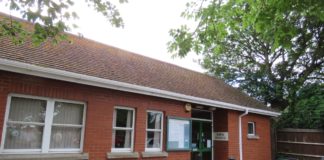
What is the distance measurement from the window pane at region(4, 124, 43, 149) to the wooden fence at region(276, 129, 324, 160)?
44.2ft

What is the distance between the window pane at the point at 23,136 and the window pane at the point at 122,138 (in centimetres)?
246

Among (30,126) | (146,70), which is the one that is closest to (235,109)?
(146,70)

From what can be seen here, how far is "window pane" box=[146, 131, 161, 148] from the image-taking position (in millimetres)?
10281

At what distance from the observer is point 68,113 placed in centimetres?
811

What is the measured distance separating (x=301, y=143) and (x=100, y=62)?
1202 centimetres

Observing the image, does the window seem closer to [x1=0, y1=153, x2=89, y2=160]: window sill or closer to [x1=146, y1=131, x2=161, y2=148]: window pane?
[x1=146, y1=131, x2=161, y2=148]: window pane

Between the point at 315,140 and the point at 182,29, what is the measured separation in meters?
11.9

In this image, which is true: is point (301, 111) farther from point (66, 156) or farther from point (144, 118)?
point (66, 156)

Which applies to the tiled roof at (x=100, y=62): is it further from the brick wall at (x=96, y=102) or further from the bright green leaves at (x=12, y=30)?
the bright green leaves at (x=12, y=30)

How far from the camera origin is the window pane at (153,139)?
10281mm

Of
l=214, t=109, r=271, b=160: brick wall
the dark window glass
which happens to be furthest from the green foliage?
the dark window glass

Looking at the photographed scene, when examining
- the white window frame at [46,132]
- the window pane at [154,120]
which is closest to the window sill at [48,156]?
the white window frame at [46,132]

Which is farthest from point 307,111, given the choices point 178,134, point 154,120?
point 154,120

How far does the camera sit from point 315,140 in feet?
49.9
